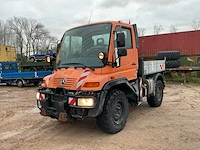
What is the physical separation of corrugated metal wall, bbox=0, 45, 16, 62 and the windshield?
1296cm

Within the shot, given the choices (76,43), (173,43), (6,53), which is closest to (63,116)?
(76,43)

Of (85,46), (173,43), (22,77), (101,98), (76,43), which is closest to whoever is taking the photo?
(101,98)

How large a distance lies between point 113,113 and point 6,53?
14613 mm

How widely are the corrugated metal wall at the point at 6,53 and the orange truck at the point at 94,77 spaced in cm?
1287

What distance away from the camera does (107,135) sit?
14.4 feet

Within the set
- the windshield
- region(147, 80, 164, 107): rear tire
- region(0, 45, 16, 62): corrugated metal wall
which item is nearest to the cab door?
the windshield

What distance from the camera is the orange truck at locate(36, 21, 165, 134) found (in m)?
3.97

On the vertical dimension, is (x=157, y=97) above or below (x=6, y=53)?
below

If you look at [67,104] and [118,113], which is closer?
[67,104]

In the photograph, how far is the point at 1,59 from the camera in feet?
52.4

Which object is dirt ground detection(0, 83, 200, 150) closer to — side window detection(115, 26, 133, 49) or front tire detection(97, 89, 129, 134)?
front tire detection(97, 89, 129, 134)

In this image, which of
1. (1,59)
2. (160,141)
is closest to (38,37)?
(1,59)

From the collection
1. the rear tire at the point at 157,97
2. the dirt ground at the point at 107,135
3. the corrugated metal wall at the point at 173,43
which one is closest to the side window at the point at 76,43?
the dirt ground at the point at 107,135

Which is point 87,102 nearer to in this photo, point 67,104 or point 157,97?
point 67,104
